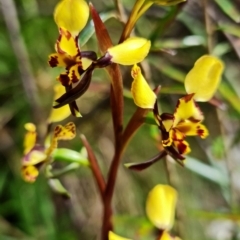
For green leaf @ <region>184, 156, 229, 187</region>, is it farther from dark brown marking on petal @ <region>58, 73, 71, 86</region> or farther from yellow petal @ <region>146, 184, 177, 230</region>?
dark brown marking on petal @ <region>58, 73, 71, 86</region>

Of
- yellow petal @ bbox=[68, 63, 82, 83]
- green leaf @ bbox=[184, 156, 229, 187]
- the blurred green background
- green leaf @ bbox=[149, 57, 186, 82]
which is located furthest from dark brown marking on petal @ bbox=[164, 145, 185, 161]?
the blurred green background

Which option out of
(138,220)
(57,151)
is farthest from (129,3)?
(57,151)

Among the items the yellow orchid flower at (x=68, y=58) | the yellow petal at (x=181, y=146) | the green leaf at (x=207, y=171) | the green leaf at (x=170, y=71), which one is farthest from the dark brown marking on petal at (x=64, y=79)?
the green leaf at (x=207, y=171)

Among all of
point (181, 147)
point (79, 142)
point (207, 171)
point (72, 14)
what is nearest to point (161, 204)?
point (181, 147)

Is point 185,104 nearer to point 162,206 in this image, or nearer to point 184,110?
point 184,110

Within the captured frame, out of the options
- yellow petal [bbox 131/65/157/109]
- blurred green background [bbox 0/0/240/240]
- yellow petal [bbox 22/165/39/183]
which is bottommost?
blurred green background [bbox 0/0/240/240]
